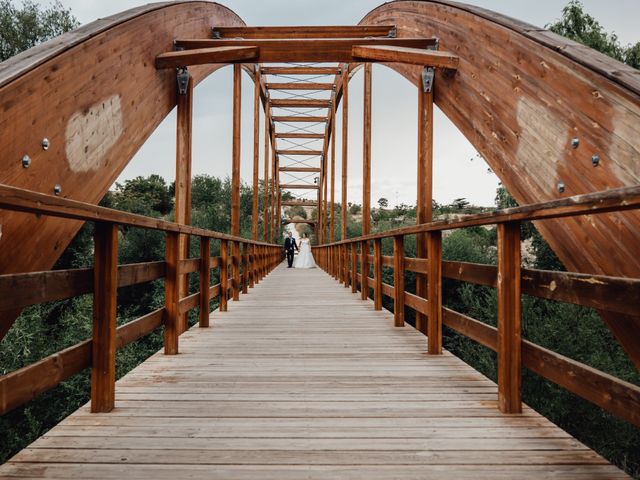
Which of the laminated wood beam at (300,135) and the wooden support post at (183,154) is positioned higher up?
the laminated wood beam at (300,135)

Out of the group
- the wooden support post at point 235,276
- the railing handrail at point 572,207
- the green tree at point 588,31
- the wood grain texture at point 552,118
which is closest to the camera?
the railing handrail at point 572,207

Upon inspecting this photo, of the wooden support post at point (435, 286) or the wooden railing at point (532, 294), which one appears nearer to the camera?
the wooden railing at point (532, 294)

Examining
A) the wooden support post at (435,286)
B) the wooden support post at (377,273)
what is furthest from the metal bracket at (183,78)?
the wooden support post at (435,286)

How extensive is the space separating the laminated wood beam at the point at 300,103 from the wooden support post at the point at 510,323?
16.7 m

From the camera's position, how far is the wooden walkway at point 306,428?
154cm

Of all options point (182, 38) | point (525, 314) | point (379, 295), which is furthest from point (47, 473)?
point (525, 314)

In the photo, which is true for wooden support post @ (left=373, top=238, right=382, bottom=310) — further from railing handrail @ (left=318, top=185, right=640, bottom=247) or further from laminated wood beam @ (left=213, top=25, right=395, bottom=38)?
laminated wood beam @ (left=213, top=25, right=395, bottom=38)

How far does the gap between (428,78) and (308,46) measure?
1.45 meters

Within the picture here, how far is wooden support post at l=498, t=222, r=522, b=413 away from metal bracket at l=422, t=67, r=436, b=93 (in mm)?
3850

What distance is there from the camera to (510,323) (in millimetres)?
2074

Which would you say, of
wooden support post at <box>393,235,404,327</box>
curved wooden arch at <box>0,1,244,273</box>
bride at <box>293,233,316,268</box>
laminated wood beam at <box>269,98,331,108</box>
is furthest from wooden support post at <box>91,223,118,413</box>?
bride at <box>293,233,316,268</box>

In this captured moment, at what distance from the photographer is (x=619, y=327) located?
113 inches

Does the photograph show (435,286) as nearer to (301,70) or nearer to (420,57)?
(420,57)

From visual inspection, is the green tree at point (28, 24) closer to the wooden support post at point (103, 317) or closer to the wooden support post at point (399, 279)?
the wooden support post at point (399, 279)
